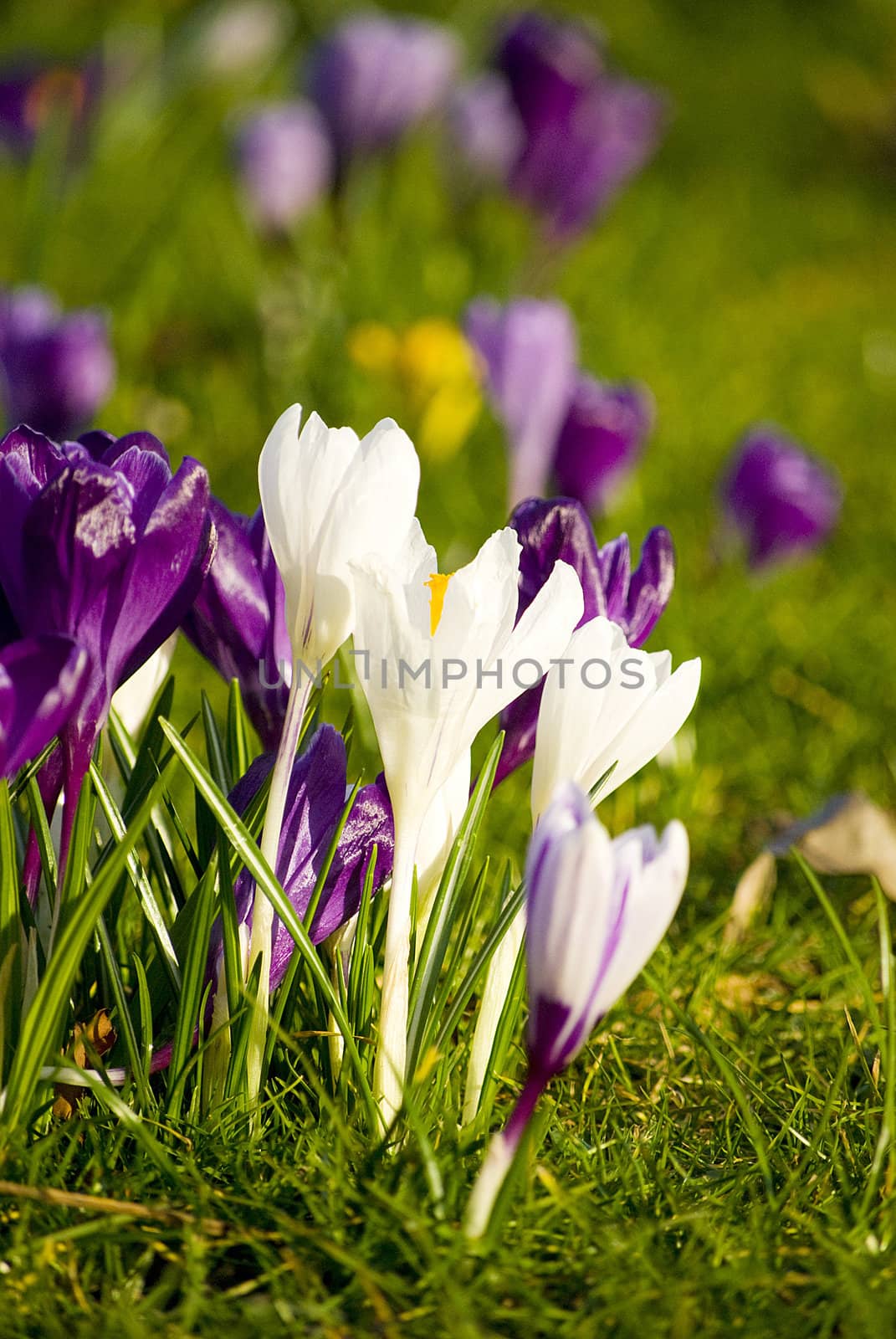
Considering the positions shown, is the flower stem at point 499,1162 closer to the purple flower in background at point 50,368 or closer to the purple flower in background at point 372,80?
the purple flower in background at point 50,368

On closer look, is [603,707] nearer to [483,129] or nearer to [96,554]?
[96,554]

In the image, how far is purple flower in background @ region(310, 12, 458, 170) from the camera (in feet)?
9.57

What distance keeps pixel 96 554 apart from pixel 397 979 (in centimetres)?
30

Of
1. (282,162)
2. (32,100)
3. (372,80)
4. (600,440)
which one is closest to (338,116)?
(372,80)

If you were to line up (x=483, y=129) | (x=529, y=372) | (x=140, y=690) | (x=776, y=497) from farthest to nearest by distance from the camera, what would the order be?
(x=483, y=129) < (x=776, y=497) < (x=529, y=372) < (x=140, y=690)

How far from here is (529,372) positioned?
198cm

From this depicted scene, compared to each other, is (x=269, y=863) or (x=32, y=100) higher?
(x=32, y=100)

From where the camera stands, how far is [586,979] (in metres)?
0.65

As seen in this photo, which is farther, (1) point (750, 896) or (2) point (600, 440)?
(2) point (600, 440)

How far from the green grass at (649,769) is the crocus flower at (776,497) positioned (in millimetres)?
103

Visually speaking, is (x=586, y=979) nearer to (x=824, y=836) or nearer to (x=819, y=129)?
(x=824, y=836)

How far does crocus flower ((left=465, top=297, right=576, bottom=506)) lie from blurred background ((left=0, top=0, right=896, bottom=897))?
76 millimetres

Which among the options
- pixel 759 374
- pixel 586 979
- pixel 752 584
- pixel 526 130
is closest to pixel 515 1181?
pixel 586 979

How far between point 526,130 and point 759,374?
918mm
